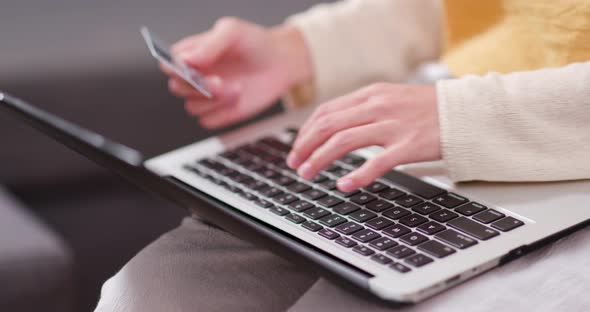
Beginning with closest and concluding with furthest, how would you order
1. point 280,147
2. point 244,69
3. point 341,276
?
point 341,276 → point 280,147 → point 244,69

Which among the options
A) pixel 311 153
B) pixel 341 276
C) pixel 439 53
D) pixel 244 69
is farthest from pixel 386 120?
pixel 439 53

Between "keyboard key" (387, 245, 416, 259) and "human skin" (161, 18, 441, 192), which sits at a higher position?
"human skin" (161, 18, 441, 192)

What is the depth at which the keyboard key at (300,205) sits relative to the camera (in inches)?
20.7

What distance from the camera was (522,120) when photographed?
0.52 metres

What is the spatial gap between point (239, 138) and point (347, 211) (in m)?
0.24

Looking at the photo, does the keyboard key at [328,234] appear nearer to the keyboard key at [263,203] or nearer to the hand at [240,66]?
the keyboard key at [263,203]

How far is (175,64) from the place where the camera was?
680 mm

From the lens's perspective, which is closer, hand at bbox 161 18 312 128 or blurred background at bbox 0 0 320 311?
hand at bbox 161 18 312 128

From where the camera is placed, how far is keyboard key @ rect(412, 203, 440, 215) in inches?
19.5

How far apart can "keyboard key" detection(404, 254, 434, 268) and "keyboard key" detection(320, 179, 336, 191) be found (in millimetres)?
141

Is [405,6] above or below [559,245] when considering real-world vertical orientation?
above

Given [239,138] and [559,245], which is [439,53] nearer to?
[239,138]

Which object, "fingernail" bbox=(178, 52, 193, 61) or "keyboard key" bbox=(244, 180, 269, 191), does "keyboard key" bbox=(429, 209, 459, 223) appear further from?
"fingernail" bbox=(178, 52, 193, 61)

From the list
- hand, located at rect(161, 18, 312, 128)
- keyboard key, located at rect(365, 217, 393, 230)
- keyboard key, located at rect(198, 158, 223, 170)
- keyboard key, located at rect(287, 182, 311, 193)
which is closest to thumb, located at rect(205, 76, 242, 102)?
hand, located at rect(161, 18, 312, 128)
